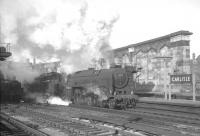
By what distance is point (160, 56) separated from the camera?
73.2 ft

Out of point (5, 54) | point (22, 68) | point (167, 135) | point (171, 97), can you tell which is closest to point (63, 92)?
point (22, 68)

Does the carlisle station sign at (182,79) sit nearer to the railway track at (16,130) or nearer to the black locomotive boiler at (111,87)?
the black locomotive boiler at (111,87)

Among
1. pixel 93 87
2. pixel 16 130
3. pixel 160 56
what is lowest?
pixel 16 130

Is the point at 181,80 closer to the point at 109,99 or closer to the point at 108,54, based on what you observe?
the point at 109,99

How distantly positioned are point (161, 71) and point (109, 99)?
28.8 ft

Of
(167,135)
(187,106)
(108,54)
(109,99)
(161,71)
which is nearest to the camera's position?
(167,135)

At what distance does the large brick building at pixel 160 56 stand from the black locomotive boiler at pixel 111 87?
4.45 m

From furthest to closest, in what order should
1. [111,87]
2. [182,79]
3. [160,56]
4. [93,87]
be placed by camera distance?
[160,56] < [182,79] < [93,87] < [111,87]

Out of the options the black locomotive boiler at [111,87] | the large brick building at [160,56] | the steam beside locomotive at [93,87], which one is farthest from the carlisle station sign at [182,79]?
the black locomotive boiler at [111,87]

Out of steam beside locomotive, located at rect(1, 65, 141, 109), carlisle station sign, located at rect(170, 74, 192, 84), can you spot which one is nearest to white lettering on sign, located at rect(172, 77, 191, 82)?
carlisle station sign, located at rect(170, 74, 192, 84)

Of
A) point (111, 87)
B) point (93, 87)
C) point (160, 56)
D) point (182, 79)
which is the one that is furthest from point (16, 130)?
point (160, 56)

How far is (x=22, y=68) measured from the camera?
23.2 m

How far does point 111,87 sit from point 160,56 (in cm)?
688

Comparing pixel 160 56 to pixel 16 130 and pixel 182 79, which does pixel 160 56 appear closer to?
pixel 182 79
